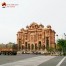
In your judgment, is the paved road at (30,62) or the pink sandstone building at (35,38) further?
the pink sandstone building at (35,38)

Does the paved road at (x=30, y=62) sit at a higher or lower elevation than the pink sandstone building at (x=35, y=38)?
lower

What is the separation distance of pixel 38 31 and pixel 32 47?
11532 millimetres

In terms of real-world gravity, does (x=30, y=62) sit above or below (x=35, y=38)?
below

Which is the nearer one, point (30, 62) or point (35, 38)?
point (30, 62)

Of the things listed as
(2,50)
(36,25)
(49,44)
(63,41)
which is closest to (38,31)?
(36,25)

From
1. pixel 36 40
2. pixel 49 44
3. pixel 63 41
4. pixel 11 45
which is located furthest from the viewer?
pixel 36 40

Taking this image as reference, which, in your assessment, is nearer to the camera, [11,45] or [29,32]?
[11,45]

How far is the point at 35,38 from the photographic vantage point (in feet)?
622

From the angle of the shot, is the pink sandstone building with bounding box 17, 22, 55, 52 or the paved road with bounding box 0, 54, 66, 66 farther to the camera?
the pink sandstone building with bounding box 17, 22, 55, 52

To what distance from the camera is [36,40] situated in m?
189

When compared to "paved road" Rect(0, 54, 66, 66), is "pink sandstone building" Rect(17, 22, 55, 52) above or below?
above

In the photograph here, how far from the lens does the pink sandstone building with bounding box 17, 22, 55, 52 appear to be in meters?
180

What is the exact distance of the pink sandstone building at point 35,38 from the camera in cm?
17988

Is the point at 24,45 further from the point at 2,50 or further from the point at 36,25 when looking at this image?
the point at 2,50
